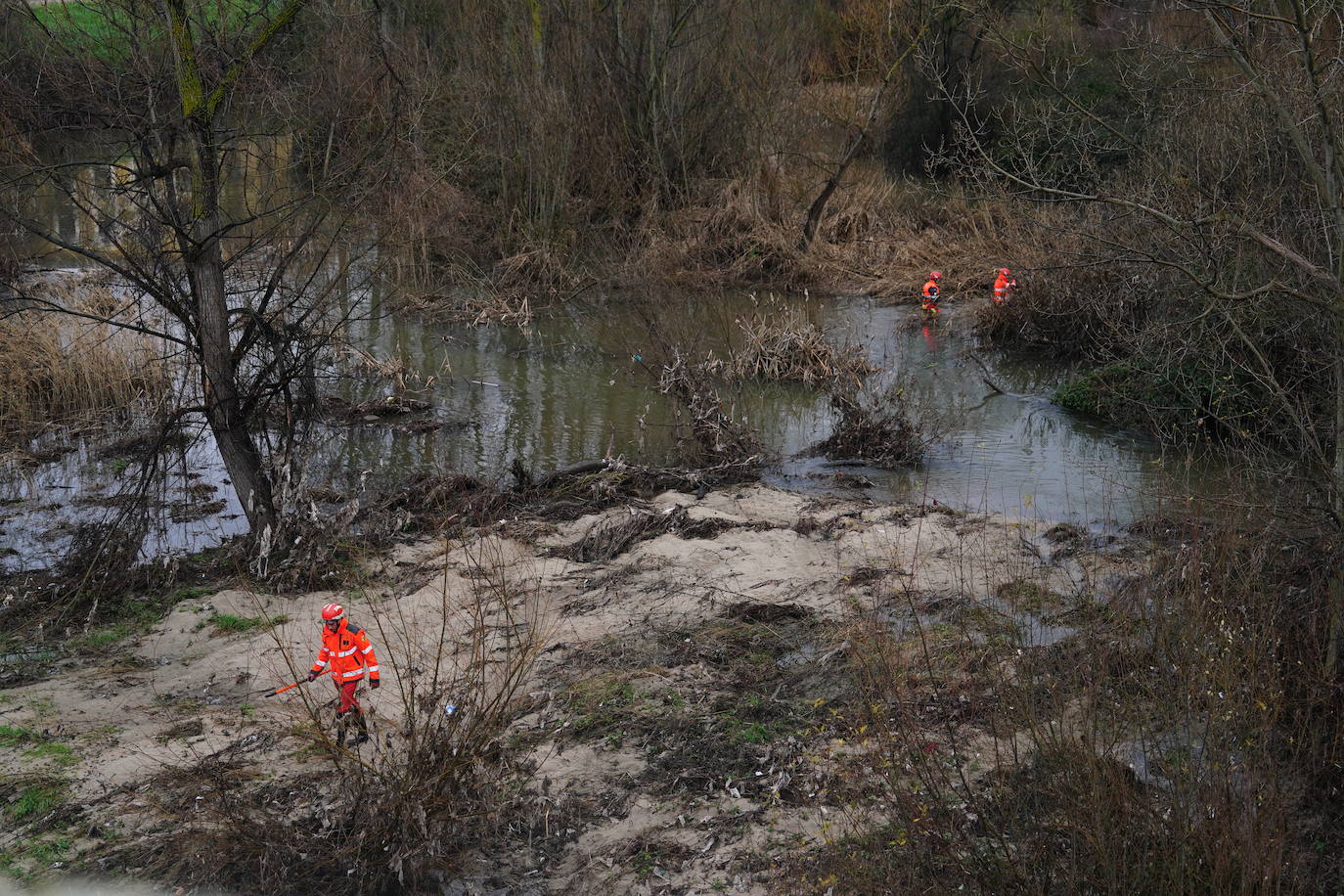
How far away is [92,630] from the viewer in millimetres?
7977

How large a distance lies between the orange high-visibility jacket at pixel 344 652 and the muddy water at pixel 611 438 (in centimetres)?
413

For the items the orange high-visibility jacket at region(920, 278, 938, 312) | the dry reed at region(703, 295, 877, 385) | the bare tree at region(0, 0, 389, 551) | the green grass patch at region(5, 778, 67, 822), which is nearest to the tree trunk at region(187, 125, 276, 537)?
the bare tree at region(0, 0, 389, 551)

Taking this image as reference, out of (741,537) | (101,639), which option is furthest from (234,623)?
(741,537)

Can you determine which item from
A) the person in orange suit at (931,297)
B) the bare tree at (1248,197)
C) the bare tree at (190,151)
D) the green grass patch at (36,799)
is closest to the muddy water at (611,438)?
the person in orange suit at (931,297)

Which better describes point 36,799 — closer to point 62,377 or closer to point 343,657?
point 343,657

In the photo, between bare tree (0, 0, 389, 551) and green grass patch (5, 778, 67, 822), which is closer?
green grass patch (5, 778, 67, 822)

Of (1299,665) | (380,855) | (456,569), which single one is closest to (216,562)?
(456,569)

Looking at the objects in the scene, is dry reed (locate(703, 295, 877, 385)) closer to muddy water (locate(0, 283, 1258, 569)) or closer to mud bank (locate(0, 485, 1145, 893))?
muddy water (locate(0, 283, 1258, 569))

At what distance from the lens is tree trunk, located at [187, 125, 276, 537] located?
337 inches

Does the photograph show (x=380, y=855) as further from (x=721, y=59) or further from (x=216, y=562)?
(x=721, y=59)

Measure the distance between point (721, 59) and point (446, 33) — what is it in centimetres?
516

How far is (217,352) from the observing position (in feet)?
28.9

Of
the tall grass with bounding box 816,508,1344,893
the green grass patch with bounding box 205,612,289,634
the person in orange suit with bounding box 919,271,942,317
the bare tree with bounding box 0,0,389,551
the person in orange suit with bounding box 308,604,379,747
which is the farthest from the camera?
the person in orange suit with bounding box 919,271,942,317

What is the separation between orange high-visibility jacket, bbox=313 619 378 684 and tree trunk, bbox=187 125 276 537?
2.90 metres
